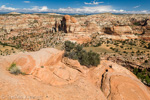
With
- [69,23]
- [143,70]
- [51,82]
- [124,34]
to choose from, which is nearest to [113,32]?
[124,34]

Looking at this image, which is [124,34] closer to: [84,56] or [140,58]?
[140,58]

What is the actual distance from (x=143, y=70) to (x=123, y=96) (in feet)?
47.8

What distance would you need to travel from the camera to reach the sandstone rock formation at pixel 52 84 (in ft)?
17.7

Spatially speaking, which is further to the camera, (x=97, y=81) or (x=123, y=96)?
(x=97, y=81)

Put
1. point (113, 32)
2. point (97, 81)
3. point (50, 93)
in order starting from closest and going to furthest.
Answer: point (50, 93), point (97, 81), point (113, 32)

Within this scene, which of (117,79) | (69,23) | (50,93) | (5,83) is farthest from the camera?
(69,23)

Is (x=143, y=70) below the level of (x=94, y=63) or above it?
below

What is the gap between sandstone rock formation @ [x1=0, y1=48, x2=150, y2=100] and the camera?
539 cm

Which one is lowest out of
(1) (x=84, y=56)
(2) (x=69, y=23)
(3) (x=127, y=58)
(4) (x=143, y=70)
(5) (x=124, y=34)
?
(4) (x=143, y=70)

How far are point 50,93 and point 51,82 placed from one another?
198 centimetres

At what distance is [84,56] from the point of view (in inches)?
530

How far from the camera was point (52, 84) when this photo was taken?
7.62 meters

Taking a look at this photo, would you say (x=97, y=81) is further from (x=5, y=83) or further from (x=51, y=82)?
(x=5, y=83)

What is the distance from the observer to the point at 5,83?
5.38m
